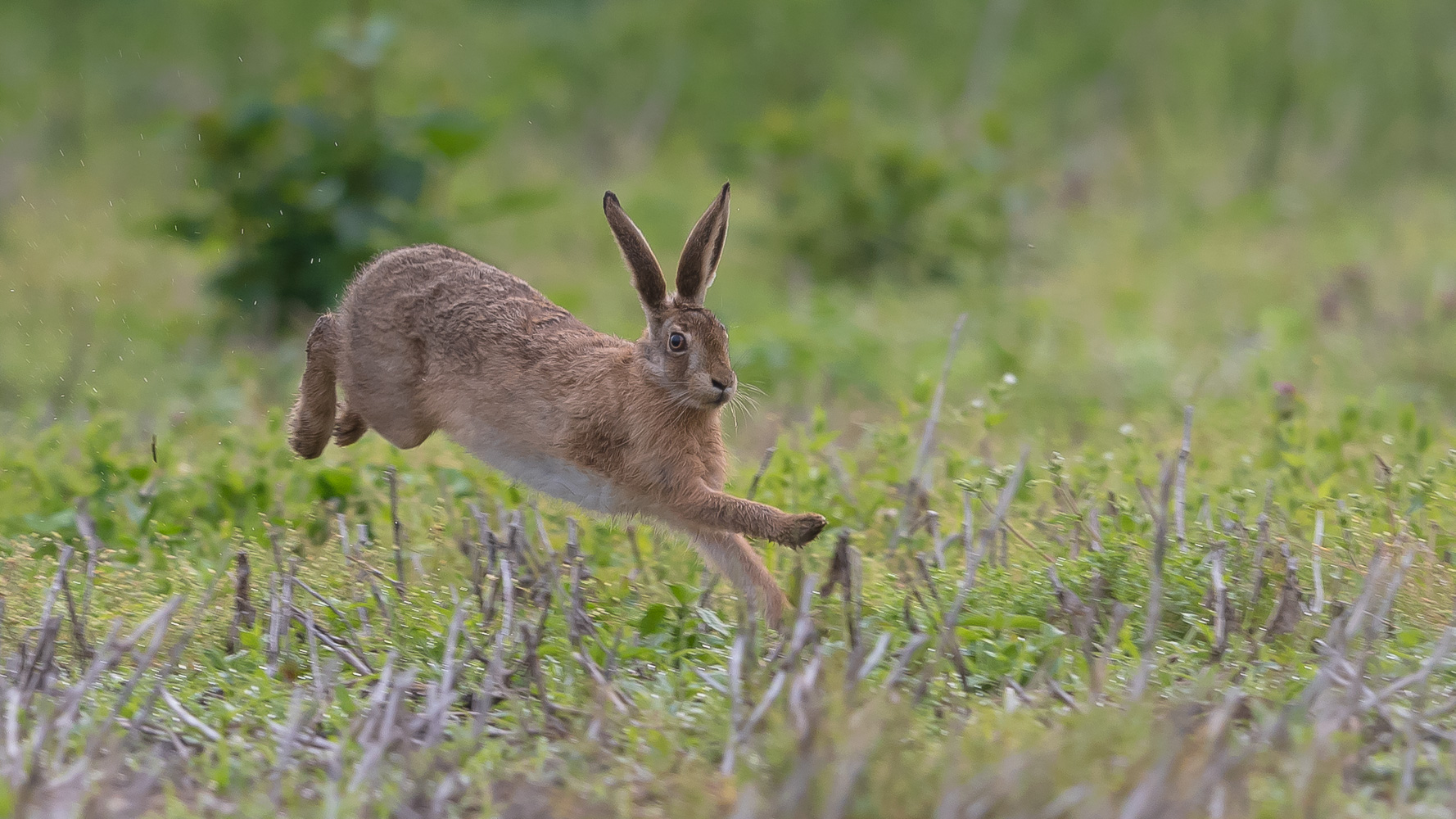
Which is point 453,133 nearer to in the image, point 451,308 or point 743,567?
point 451,308

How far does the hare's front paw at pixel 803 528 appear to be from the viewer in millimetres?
3906

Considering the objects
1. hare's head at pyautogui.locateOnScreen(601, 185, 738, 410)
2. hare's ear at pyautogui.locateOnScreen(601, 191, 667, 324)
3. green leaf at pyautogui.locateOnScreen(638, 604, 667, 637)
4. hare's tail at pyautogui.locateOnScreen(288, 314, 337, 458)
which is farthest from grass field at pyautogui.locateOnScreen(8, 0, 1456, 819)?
hare's ear at pyautogui.locateOnScreen(601, 191, 667, 324)

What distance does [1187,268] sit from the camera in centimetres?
916

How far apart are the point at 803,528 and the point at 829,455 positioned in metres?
1.21

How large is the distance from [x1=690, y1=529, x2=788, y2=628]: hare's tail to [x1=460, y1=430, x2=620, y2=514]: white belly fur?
28 centimetres

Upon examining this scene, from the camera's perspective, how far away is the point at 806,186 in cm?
960

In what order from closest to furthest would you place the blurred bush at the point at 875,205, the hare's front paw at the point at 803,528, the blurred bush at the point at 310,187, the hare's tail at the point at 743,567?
1. the hare's front paw at the point at 803,528
2. the hare's tail at the point at 743,567
3. the blurred bush at the point at 310,187
4. the blurred bush at the point at 875,205

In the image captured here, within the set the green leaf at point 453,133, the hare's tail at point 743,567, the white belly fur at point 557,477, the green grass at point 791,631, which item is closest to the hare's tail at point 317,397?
the green grass at point 791,631

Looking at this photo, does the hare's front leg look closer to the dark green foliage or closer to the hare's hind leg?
the hare's hind leg

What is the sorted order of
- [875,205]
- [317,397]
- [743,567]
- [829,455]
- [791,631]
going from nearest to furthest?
[791,631] → [743,567] → [317,397] → [829,455] → [875,205]

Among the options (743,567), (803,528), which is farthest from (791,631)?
(743,567)

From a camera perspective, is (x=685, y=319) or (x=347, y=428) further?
(x=347, y=428)

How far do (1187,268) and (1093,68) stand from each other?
3718 mm

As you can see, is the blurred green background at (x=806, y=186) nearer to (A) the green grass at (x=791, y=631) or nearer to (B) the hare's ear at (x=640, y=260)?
(A) the green grass at (x=791, y=631)
